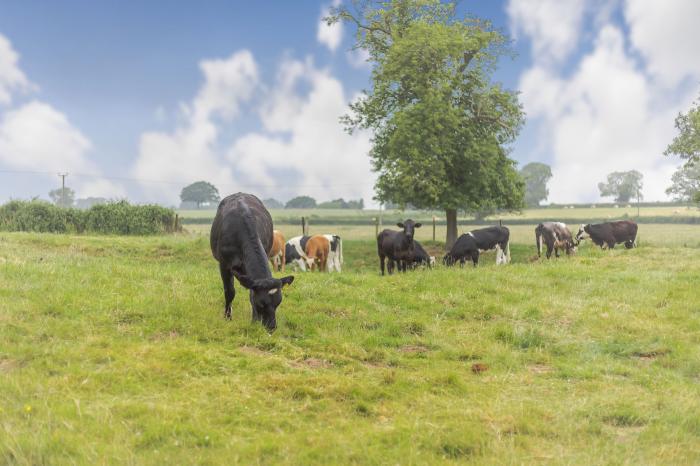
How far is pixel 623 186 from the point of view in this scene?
131 m

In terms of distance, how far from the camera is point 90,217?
118ft

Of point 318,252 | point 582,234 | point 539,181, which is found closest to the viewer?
point 318,252

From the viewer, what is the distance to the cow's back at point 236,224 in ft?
34.3

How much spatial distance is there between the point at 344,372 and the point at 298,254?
15820 millimetres

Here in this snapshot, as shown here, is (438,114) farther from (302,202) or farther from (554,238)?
(302,202)

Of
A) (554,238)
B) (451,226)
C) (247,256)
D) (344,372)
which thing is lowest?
(344,372)

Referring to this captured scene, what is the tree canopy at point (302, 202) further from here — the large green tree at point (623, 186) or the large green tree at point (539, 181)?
the large green tree at point (623, 186)

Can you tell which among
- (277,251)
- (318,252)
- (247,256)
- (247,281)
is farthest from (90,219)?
(247,281)

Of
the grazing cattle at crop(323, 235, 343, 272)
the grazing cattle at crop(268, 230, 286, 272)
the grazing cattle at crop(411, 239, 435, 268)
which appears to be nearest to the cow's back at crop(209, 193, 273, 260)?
the grazing cattle at crop(268, 230, 286, 272)

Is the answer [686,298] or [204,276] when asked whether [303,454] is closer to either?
[204,276]

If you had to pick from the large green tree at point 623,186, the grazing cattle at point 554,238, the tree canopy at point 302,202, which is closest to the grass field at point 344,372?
the grazing cattle at point 554,238

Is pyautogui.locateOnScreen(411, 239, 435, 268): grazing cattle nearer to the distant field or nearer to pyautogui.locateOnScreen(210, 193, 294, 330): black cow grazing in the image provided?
pyautogui.locateOnScreen(210, 193, 294, 330): black cow grazing

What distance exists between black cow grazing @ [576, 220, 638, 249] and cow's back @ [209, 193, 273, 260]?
25602 millimetres

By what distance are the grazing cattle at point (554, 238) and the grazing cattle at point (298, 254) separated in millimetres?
13029
